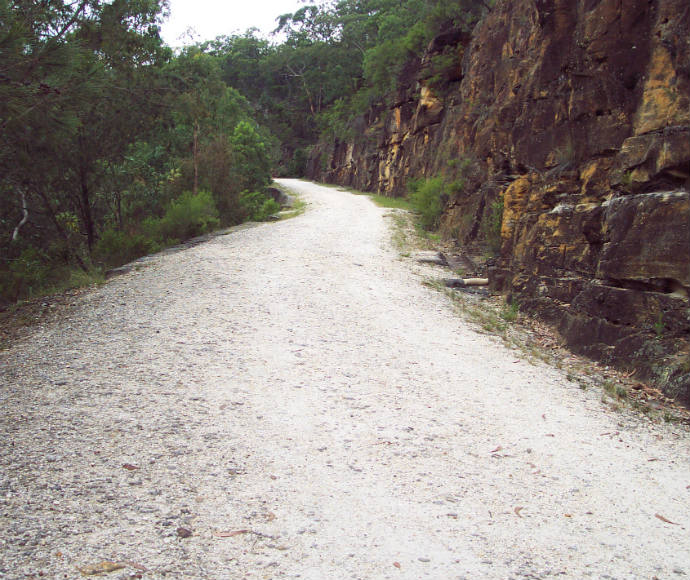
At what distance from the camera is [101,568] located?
113 inches

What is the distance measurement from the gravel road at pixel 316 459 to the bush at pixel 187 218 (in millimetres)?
8642

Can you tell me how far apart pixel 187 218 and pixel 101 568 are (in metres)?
14.4

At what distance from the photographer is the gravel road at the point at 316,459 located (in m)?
3.11

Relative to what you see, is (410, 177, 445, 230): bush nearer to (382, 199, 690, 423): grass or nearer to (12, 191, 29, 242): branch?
(382, 199, 690, 423): grass

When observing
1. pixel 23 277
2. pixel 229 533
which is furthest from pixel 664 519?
pixel 23 277

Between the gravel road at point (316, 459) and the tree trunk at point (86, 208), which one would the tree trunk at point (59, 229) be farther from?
the gravel road at point (316, 459)

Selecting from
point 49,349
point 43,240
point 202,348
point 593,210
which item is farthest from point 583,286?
point 43,240

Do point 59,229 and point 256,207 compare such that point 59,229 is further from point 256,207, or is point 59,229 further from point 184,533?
point 184,533

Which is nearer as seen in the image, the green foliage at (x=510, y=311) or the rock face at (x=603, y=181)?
the rock face at (x=603, y=181)

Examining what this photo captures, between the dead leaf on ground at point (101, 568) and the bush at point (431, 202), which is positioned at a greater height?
the bush at point (431, 202)

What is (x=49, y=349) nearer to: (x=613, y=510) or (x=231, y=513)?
(x=231, y=513)

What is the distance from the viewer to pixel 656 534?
3.41 meters

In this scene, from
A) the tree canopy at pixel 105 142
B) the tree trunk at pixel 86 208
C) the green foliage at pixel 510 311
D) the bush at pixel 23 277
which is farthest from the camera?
the tree trunk at pixel 86 208

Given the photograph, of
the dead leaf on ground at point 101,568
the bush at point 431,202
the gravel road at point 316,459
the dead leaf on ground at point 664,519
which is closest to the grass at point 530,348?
the gravel road at point 316,459
